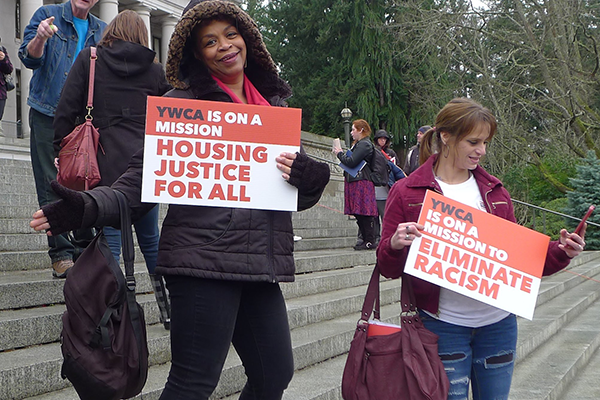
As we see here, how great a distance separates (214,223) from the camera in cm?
247

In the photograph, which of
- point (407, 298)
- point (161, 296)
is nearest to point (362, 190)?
point (161, 296)

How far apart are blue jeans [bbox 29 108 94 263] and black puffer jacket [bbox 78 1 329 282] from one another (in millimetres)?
2269

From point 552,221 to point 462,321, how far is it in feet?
53.3

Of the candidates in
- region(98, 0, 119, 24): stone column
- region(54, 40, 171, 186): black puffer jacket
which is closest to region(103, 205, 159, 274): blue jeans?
region(54, 40, 171, 186): black puffer jacket

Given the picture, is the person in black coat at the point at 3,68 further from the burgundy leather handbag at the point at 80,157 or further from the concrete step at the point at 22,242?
the burgundy leather handbag at the point at 80,157

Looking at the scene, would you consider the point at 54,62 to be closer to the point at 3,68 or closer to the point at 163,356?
the point at 163,356

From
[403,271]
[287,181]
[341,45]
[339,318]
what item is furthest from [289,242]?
[341,45]

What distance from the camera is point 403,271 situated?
2812mm

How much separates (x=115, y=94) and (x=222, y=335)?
2108 mm

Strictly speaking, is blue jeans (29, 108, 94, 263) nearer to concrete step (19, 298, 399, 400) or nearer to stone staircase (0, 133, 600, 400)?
stone staircase (0, 133, 600, 400)

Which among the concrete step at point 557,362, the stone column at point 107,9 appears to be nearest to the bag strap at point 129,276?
the concrete step at point 557,362

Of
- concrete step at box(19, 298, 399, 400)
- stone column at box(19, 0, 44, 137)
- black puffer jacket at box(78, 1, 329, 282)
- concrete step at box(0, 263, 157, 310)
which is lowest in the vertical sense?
concrete step at box(19, 298, 399, 400)

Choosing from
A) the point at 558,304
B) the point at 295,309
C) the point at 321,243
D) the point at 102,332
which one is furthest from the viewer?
the point at 321,243

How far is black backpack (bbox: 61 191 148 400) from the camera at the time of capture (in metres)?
2.21
